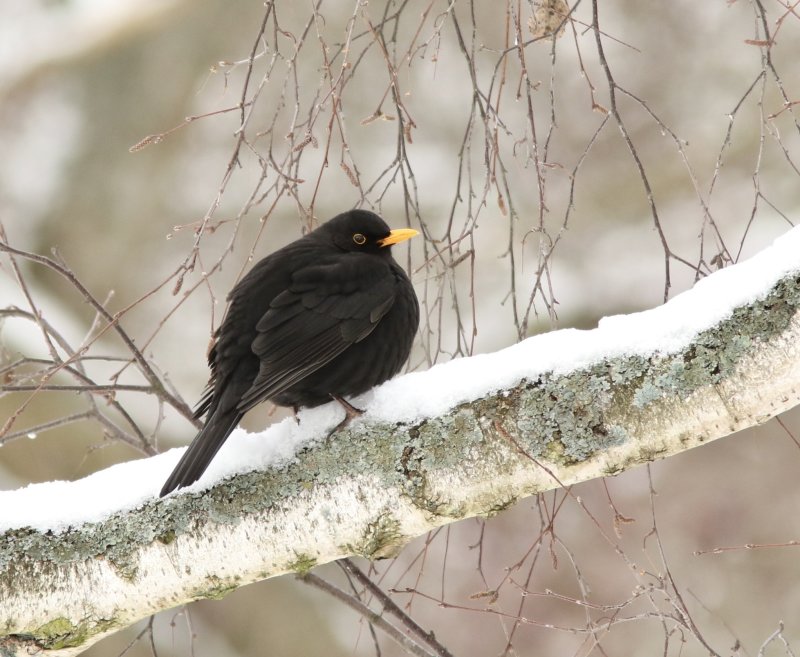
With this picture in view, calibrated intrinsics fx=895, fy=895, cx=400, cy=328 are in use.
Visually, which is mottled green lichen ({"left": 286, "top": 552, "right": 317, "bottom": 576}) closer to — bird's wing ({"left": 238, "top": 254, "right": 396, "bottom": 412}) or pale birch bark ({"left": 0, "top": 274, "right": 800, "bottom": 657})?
pale birch bark ({"left": 0, "top": 274, "right": 800, "bottom": 657})

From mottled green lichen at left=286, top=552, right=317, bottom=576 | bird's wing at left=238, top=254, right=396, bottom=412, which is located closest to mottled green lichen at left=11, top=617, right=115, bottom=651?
mottled green lichen at left=286, top=552, right=317, bottom=576

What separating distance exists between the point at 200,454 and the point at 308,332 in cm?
79

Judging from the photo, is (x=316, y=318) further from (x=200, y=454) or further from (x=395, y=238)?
(x=200, y=454)

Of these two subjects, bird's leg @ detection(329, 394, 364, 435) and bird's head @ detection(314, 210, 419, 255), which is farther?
bird's head @ detection(314, 210, 419, 255)

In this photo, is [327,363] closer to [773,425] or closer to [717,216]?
[717,216]

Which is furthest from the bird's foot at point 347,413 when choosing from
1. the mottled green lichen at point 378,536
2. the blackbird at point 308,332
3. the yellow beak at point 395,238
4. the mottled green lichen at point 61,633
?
the yellow beak at point 395,238

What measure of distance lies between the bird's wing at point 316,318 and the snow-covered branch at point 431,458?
0.46 m

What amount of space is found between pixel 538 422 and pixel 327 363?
3.48ft

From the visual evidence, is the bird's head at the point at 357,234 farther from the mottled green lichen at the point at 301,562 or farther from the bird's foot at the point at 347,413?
the mottled green lichen at the point at 301,562

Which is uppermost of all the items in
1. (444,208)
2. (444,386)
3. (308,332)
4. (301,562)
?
(444,208)

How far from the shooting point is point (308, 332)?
310 centimetres

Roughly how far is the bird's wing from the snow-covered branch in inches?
18.3

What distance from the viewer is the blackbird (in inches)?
116

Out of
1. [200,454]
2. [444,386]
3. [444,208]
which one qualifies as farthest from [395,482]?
[444,208]
